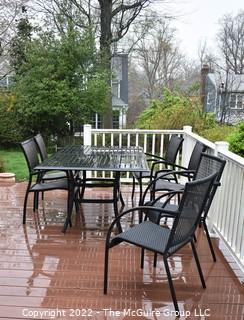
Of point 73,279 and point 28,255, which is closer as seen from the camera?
point 73,279

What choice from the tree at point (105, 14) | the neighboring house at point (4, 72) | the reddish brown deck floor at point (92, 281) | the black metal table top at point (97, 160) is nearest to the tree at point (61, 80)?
the tree at point (105, 14)

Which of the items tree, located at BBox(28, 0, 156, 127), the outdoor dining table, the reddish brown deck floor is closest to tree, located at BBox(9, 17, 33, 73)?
tree, located at BBox(28, 0, 156, 127)

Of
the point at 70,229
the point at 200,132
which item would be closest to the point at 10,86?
the point at 200,132

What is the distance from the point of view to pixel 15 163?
8.88 meters

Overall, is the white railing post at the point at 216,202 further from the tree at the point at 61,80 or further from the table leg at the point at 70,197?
the tree at the point at 61,80

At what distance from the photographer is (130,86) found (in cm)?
2009

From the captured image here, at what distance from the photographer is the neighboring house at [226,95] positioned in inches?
536

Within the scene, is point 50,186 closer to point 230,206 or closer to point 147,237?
point 147,237

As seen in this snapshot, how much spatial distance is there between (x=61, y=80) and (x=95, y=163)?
7446 mm

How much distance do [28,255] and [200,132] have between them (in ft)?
19.6

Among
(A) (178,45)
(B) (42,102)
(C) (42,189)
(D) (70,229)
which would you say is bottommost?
(D) (70,229)

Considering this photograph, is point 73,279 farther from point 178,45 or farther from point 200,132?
point 178,45

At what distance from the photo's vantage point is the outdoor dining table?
10.9 ft

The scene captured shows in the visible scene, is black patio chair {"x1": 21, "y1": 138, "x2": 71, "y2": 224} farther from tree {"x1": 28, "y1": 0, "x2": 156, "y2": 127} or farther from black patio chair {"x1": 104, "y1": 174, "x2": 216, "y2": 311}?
tree {"x1": 28, "y1": 0, "x2": 156, "y2": 127}
